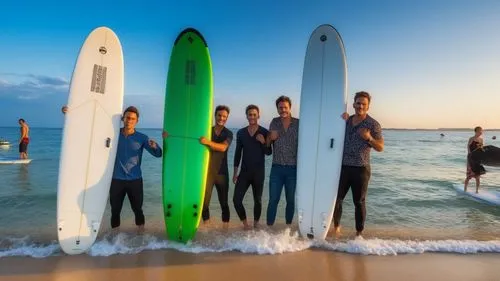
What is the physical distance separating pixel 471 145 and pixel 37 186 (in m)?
12.1

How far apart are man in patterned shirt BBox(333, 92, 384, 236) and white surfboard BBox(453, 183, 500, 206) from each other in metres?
5.68

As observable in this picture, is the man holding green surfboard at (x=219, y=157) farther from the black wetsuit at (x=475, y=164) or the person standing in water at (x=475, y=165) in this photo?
the black wetsuit at (x=475, y=164)

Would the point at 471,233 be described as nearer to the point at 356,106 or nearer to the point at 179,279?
the point at 356,106

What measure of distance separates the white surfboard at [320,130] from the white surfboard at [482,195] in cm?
577

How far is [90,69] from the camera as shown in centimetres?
477

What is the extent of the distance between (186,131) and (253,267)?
1.97 m

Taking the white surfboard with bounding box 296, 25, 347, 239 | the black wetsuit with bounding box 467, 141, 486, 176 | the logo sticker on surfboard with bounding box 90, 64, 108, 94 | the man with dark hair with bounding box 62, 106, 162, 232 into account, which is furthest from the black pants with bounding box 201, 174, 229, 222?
the black wetsuit with bounding box 467, 141, 486, 176

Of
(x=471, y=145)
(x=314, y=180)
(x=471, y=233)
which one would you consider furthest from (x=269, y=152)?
(x=471, y=145)

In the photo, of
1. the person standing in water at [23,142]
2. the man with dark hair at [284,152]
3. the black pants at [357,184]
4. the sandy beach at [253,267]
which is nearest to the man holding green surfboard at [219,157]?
the man with dark hair at [284,152]

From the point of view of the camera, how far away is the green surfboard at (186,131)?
455 centimetres

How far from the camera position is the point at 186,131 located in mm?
4746

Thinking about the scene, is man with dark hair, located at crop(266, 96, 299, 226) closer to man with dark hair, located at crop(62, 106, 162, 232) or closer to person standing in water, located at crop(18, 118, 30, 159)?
man with dark hair, located at crop(62, 106, 162, 232)

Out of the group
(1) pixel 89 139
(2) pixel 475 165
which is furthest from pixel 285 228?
(2) pixel 475 165

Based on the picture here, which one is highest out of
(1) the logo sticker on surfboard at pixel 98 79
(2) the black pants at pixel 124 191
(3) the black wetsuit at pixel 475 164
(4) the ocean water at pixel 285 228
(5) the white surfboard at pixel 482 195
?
(1) the logo sticker on surfboard at pixel 98 79
